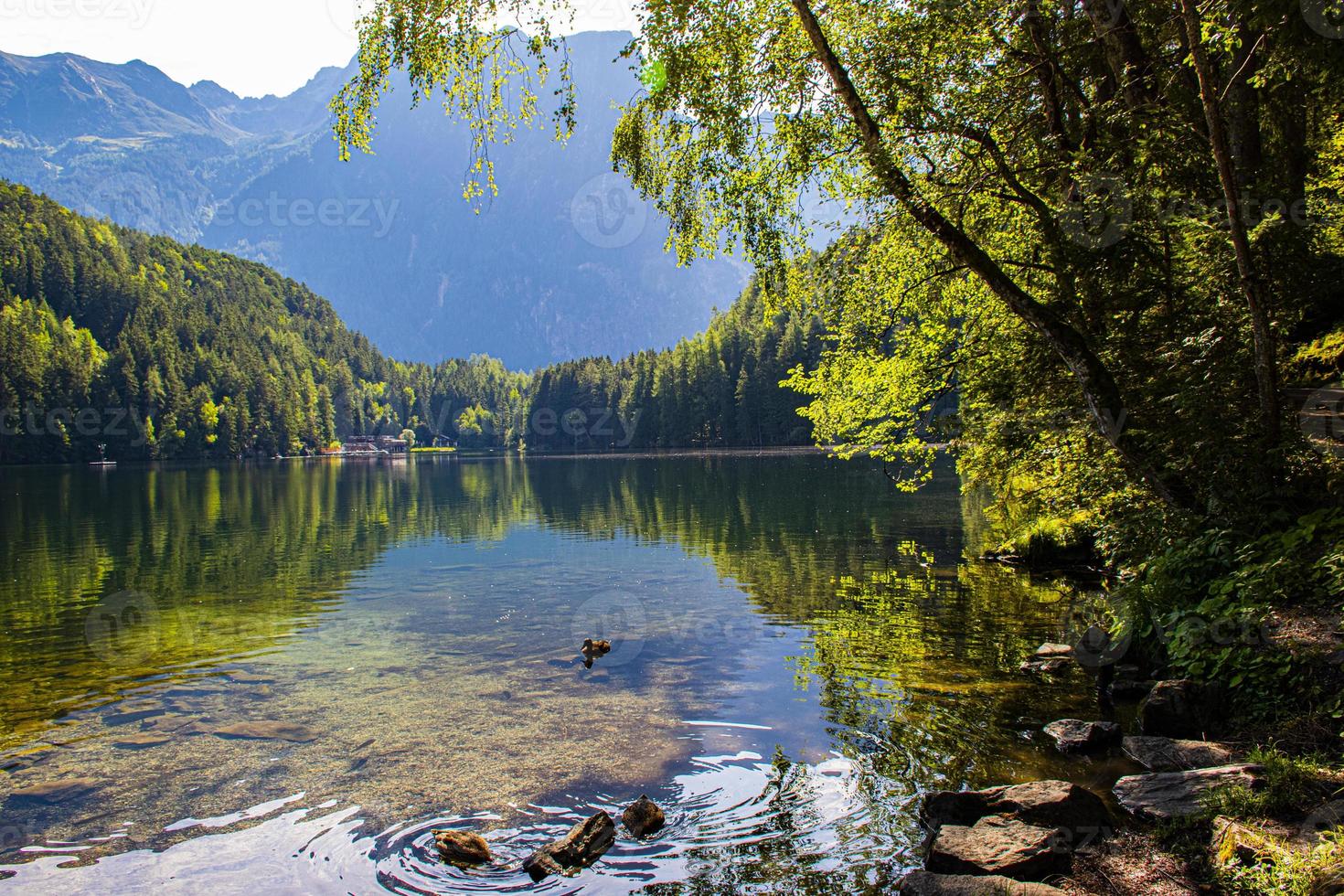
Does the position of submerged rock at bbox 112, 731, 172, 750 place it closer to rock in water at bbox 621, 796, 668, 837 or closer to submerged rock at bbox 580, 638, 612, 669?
submerged rock at bbox 580, 638, 612, 669

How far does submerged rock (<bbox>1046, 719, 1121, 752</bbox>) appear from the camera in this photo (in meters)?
11.1

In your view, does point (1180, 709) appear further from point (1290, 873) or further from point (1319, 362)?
point (1319, 362)

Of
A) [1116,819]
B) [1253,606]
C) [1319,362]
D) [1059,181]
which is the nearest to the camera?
[1116,819]

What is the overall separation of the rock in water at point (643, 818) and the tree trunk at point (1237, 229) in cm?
1061

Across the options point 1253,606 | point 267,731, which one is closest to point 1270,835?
point 1253,606

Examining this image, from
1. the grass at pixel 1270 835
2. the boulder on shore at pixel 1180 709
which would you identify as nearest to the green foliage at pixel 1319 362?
the boulder on shore at pixel 1180 709

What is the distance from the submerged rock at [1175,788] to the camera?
8367 millimetres

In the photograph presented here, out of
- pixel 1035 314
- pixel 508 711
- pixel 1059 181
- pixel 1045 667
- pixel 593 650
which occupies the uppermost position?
pixel 1059 181

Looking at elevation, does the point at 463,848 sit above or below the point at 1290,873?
below

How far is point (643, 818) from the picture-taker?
10.1m

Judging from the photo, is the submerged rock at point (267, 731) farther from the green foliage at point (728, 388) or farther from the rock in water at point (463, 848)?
the green foliage at point (728, 388)

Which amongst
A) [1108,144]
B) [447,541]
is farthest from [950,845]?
[447,541]

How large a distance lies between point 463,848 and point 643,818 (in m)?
2.15

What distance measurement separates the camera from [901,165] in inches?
630
